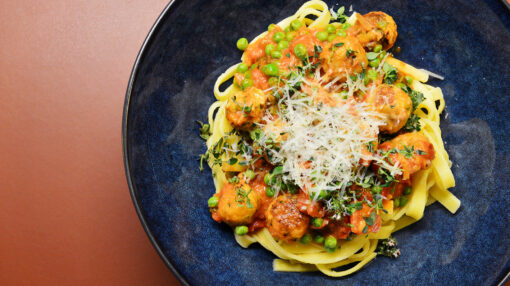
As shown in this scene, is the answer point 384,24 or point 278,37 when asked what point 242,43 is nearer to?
point 278,37

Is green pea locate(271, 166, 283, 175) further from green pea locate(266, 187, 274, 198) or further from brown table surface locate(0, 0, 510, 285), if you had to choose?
brown table surface locate(0, 0, 510, 285)

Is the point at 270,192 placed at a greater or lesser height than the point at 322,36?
lesser

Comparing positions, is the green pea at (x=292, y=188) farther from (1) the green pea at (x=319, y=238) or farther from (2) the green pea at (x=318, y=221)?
(1) the green pea at (x=319, y=238)

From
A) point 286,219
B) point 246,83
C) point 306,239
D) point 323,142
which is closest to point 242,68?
point 246,83

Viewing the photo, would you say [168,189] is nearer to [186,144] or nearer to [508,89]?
[186,144]

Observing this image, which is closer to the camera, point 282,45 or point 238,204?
point 238,204

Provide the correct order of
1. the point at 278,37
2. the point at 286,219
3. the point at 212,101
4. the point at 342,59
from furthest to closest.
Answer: the point at 212,101 → the point at 278,37 → the point at 342,59 → the point at 286,219

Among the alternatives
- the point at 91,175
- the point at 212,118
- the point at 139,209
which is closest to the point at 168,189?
the point at 139,209

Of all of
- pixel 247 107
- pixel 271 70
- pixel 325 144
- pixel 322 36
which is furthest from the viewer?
pixel 322 36
